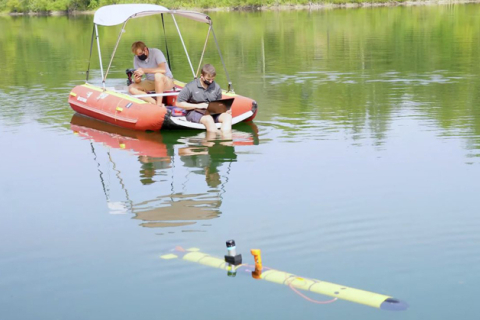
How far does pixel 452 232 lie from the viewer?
7336 millimetres

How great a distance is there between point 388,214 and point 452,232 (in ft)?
2.62

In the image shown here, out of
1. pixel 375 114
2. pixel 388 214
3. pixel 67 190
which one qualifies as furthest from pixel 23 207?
pixel 375 114

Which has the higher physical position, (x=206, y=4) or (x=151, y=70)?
(x=206, y=4)

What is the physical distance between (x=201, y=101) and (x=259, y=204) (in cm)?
439

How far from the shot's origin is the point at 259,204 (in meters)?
8.51

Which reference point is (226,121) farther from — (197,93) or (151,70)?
(151,70)

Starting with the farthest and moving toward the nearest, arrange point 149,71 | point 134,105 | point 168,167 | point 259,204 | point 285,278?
1. point 149,71
2. point 134,105
3. point 168,167
4. point 259,204
5. point 285,278

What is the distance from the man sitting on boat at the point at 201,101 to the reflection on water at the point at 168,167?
0.68 feet

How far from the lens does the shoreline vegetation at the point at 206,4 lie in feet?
198

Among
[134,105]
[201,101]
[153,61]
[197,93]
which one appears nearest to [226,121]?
[201,101]

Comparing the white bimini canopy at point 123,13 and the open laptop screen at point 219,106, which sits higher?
the white bimini canopy at point 123,13

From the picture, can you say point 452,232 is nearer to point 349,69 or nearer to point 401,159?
point 401,159

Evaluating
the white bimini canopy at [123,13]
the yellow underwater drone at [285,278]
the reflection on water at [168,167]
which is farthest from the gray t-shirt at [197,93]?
the yellow underwater drone at [285,278]

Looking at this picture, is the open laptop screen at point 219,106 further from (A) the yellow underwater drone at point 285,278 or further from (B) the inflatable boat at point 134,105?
(A) the yellow underwater drone at point 285,278
